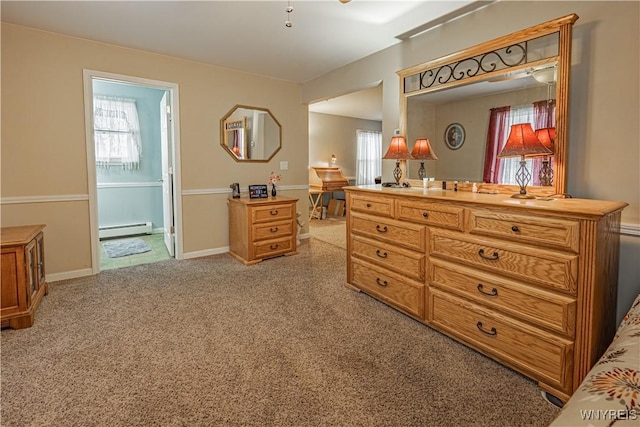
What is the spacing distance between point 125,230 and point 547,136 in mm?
5728

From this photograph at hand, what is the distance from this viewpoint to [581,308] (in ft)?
5.12

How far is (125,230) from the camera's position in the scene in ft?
17.8

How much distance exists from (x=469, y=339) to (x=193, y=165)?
357 cm

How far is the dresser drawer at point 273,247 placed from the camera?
13.3 ft

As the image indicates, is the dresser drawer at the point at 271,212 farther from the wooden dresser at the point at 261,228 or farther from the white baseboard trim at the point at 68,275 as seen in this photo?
the white baseboard trim at the point at 68,275

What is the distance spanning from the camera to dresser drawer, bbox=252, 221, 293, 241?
4020 mm

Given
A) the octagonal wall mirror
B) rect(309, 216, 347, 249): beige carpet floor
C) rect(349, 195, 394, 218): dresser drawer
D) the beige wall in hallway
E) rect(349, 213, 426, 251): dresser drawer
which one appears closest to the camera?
rect(349, 213, 426, 251): dresser drawer

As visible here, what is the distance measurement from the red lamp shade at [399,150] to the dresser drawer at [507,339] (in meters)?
1.26

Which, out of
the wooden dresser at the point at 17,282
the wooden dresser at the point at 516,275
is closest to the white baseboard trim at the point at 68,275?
the wooden dresser at the point at 17,282

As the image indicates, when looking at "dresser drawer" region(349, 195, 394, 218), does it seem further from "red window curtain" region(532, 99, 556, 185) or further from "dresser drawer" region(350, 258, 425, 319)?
"red window curtain" region(532, 99, 556, 185)

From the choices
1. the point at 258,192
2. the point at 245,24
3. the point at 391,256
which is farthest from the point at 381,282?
the point at 245,24

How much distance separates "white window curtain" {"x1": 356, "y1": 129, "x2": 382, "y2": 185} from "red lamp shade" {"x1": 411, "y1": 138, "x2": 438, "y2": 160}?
5446 mm

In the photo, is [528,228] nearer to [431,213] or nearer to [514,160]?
[431,213]

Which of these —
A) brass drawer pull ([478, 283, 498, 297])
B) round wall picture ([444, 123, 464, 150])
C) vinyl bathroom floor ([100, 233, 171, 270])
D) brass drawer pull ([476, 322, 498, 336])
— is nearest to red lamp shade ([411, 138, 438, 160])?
round wall picture ([444, 123, 464, 150])
